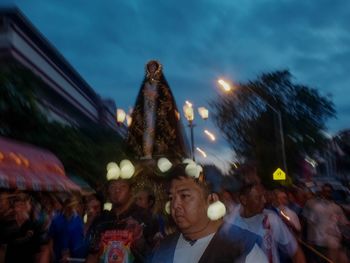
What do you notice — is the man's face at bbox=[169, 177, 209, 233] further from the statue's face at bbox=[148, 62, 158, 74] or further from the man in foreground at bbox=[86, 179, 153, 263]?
the statue's face at bbox=[148, 62, 158, 74]

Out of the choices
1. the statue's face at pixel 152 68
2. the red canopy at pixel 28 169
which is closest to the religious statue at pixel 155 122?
the statue's face at pixel 152 68

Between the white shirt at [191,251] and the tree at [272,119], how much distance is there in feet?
128

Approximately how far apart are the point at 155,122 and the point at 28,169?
31.2ft

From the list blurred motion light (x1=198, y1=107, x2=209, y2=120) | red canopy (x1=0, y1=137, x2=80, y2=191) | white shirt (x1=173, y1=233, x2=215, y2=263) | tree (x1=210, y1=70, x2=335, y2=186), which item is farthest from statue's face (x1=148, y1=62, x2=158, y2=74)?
tree (x1=210, y1=70, x2=335, y2=186)

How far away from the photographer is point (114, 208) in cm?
518

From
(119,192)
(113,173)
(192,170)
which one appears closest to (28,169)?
(113,173)

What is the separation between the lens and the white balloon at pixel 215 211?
308cm

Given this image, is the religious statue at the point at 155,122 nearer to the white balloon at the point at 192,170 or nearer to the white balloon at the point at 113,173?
the white balloon at the point at 113,173

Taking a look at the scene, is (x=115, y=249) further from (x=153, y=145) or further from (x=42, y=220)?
(x=153, y=145)

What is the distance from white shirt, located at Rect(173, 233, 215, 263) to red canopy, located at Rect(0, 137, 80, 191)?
1172 cm

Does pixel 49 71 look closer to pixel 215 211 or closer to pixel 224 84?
pixel 224 84

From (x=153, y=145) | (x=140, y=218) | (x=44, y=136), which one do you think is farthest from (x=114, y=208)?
(x=44, y=136)

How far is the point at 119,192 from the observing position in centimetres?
520

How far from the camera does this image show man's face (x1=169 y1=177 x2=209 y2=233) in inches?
118
